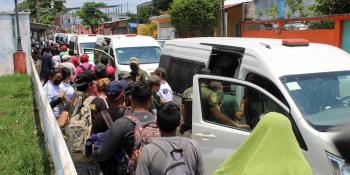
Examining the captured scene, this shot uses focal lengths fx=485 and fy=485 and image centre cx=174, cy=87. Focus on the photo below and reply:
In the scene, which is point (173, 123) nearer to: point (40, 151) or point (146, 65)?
point (40, 151)

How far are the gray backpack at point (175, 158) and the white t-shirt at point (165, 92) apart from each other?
13.7ft

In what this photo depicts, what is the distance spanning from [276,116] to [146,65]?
39.1ft

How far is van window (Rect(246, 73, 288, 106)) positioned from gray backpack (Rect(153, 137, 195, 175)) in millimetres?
1711

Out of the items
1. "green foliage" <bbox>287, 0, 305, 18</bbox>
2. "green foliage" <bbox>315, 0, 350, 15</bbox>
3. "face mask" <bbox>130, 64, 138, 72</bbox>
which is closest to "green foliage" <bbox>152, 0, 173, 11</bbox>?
"green foliage" <bbox>287, 0, 305, 18</bbox>

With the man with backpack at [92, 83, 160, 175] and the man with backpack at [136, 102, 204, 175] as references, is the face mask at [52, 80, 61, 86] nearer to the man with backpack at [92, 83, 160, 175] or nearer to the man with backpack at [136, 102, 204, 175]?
the man with backpack at [92, 83, 160, 175]

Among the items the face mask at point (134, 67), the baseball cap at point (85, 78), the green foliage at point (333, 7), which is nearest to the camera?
Answer: the baseball cap at point (85, 78)

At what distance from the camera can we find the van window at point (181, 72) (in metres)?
7.17

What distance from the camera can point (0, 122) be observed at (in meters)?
11.0

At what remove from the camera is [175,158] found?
320 centimetres

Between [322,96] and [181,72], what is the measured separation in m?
3.31

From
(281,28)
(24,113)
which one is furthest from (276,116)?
(281,28)

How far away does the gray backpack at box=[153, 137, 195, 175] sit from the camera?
3143 millimetres

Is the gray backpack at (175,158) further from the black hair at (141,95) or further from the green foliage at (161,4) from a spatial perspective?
the green foliage at (161,4)

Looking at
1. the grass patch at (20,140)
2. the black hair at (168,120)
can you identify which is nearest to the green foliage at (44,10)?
the grass patch at (20,140)
